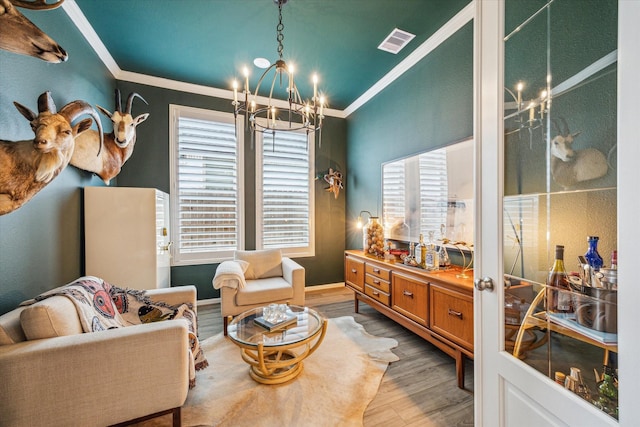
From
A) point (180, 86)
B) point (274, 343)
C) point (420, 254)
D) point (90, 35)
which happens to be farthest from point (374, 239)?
point (90, 35)

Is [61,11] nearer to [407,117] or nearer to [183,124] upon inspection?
[183,124]

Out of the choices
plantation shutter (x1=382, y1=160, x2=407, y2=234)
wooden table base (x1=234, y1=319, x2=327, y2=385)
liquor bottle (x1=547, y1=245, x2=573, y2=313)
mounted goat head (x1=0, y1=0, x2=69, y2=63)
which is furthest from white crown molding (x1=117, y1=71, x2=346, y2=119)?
liquor bottle (x1=547, y1=245, x2=573, y2=313)

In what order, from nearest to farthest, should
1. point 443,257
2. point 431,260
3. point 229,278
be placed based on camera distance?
point 431,260 → point 443,257 → point 229,278

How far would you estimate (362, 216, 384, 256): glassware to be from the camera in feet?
10.7

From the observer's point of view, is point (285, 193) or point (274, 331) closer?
point (274, 331)

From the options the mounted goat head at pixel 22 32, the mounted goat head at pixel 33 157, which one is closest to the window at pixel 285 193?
the mounted goat head at pixel 33 157

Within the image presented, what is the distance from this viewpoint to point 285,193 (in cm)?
434

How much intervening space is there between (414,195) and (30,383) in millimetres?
3245

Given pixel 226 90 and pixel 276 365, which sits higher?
pixel 226 90

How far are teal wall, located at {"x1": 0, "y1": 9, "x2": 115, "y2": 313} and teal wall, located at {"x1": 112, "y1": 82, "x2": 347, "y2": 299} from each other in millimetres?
724

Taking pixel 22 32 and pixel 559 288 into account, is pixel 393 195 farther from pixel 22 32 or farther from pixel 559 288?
Answer: pixel 22 32

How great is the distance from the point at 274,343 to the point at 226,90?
3.61m

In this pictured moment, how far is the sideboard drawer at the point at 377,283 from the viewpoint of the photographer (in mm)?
2736

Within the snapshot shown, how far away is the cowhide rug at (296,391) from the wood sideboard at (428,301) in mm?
398
